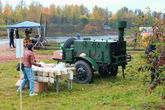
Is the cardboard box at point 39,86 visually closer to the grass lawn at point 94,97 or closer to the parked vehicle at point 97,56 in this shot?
the grass lawn at point 94,97

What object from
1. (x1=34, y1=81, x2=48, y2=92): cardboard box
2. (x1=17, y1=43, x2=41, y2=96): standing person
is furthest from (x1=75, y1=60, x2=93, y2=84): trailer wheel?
(x1=17, y1=43, x2=41, y2=96): standing person

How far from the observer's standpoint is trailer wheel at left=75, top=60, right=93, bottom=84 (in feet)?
31.4

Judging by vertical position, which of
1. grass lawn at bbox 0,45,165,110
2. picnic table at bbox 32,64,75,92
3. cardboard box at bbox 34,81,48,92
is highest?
picnic table at bbox 32,64,75,92

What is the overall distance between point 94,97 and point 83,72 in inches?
77.8

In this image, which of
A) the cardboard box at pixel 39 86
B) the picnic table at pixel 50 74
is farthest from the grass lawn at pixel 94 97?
the picnic table at pixel 50 74

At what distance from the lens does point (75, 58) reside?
10297 millimetres

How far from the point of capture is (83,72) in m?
9.62

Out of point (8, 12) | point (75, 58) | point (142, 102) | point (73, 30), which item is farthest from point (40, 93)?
point (8, 12)

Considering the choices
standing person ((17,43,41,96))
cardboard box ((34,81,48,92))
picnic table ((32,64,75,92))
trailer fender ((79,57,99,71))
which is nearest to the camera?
standing person ((17,43,41,96))

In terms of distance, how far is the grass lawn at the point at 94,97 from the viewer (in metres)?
6.77

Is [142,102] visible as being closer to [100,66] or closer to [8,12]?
[100,66]

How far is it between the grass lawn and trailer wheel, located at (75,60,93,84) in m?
0.24

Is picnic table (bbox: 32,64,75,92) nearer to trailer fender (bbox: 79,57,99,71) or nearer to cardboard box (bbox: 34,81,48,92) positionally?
cardboard box (bbox: 34,81,48,92)

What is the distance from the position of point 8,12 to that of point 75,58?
60894 mm
